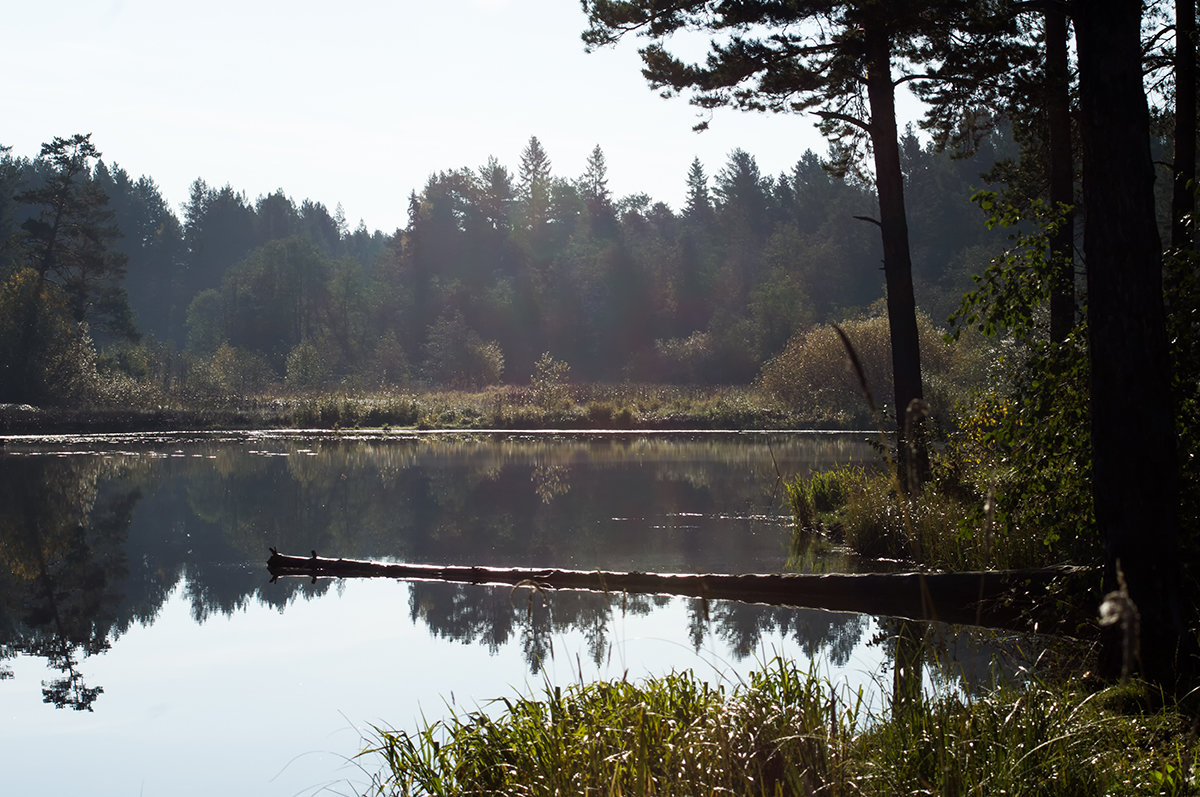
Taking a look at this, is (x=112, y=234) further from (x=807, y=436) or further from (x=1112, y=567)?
(x=1112, y=567)

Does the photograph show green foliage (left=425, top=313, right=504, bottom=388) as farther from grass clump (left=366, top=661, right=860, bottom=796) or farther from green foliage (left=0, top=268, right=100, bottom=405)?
grass clump (left=366, top=661, right=860, bottom=796)

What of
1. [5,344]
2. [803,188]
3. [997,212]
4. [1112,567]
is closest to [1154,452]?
[1112,567]

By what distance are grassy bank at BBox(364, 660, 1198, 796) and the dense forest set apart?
1675 inches

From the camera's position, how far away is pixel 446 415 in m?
36.6

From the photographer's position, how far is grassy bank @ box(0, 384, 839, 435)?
33.7 metres

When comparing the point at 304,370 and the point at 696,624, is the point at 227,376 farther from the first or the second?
the point at 696,624

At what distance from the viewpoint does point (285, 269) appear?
7306 centimetres

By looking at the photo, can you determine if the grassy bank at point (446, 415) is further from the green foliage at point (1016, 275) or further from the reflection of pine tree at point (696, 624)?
the green foliage at point (1016, 275)

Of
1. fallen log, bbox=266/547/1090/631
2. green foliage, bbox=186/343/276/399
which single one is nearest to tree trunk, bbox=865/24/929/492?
fallen log, bbox=266/547/1090/631

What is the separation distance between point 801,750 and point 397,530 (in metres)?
10.5

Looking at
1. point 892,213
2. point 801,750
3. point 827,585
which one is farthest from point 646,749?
point 892,213

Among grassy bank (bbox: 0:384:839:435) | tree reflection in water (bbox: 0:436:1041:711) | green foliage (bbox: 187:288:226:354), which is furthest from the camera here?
green foliage (bbox: 187:288:226:354)

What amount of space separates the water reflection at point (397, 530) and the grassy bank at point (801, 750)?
39 centimetres

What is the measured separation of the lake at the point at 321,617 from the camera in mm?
5527
